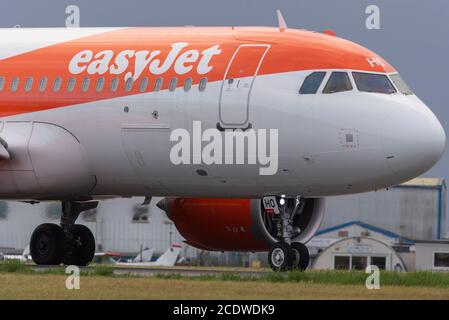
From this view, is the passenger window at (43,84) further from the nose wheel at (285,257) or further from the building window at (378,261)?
the building window at (378,261)

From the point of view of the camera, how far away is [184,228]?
37094mm

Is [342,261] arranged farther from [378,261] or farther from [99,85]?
[99,85]

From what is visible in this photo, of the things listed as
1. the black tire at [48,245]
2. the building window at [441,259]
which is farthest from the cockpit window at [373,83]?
the building window at [441,259]

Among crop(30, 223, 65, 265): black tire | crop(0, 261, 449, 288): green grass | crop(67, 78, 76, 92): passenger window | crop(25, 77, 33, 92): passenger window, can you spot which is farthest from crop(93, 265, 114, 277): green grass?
crop(25, 77, 33, 92): passenger window

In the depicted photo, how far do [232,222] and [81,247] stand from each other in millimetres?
3746

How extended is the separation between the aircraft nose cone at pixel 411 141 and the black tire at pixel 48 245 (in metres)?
8.61

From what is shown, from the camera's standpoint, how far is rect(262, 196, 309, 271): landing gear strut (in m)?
32.3

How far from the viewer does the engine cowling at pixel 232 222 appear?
1404 inches

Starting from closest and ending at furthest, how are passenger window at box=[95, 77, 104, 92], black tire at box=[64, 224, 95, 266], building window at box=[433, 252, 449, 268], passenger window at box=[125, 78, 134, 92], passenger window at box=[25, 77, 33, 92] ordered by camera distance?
1. passenger window at box=[125, 78, 134, 92]
2. passenger window at box=[95, 77, 104, 92]
3. passenger window at box=[25, 77, 33, 92]
4. black tire at box=[64, 224, 95, 266]
5. building window at box=[433, 252, 449, 268]

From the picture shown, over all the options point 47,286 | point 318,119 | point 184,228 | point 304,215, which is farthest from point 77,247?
point 47,286

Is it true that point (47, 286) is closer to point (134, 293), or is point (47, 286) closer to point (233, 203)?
point (134, 293)

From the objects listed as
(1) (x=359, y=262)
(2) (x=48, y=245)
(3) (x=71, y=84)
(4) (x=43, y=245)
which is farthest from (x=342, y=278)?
(1) (x=359, y=262)

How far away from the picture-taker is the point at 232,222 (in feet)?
119

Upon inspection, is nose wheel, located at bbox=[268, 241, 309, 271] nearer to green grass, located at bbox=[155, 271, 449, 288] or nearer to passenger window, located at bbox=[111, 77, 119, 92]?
green grass, located at bbox=[155, 271, 449, 288]
